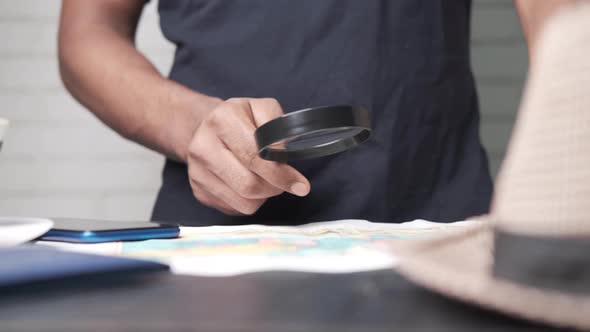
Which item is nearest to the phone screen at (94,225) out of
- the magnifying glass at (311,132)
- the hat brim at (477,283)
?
the magnifying glass at (311,132)

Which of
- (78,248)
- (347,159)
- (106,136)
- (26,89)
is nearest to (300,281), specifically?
(78,248)

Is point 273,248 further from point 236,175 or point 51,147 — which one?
point 51,147

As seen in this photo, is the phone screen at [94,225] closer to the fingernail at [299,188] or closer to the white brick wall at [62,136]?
the fingernail at [299,188]

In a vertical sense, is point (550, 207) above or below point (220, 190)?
above

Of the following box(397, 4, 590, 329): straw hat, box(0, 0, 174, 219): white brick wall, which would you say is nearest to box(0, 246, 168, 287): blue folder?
box(397, 4, 590, 329): straw hat

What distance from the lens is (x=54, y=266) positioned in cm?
34

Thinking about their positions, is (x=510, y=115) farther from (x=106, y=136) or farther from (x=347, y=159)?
(x=106, y=136)

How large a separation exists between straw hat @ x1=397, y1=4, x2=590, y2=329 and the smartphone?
39 centimetres

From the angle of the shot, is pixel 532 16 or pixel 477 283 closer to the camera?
pixel 477 283

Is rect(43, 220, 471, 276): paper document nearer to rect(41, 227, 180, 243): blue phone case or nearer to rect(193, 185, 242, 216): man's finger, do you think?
rect(41, 227, 180, 243): blue phone case

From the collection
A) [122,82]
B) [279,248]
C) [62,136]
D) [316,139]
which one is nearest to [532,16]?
[316,139]

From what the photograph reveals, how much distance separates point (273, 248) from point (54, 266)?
22cm

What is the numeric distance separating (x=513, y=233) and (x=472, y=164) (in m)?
0.82

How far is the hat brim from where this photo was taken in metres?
0.25
